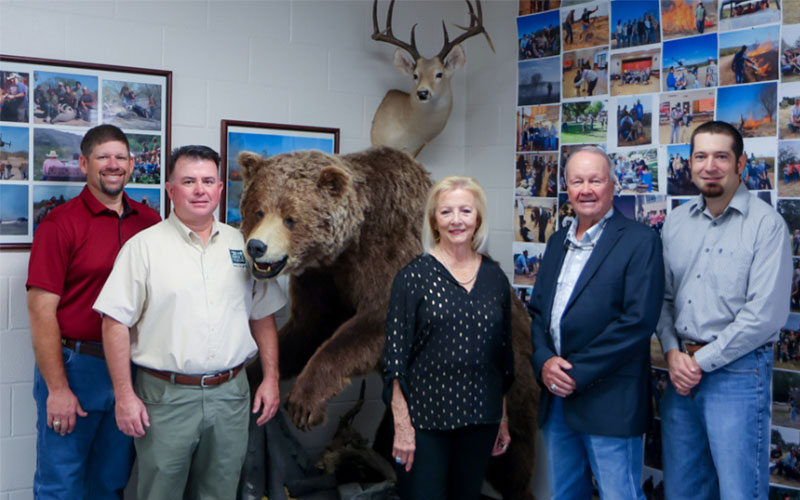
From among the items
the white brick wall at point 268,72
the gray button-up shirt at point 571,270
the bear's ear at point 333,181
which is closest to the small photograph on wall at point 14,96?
the white brick wall at point 268,72

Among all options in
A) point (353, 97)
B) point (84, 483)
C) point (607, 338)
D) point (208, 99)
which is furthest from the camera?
point (353, 97)

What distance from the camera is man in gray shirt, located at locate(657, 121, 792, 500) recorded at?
2.04 m

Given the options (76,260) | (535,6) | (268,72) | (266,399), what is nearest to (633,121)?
(535,6)

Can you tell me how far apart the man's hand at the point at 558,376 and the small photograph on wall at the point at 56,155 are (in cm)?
195

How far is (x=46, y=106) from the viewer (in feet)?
9.04

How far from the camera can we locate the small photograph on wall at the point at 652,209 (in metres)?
2.85

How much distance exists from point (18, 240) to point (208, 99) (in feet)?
3.19

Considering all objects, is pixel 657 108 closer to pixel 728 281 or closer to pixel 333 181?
pixel 728 281

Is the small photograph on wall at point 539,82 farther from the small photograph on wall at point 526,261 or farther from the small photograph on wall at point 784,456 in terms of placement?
the small photograph on wall at point 784,456

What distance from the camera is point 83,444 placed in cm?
237

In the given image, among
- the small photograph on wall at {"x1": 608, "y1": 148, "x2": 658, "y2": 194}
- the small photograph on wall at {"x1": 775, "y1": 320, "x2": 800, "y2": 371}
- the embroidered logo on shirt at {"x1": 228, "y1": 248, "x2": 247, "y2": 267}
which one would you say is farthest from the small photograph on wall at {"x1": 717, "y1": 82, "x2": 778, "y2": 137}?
the embroidered logo on shirt at {"x1": 228, "y1": 248, "x2": 247, "y2": 267}

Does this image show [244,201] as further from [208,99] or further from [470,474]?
[470,474]

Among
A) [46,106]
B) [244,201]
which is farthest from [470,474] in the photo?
[46,106]

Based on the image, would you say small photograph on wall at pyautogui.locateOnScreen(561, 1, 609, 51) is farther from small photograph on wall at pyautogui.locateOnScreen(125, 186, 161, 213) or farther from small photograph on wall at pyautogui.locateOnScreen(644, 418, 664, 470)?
small photograph on wall at pyautogui.locateOnScreen(125, 186, 161, 213)
